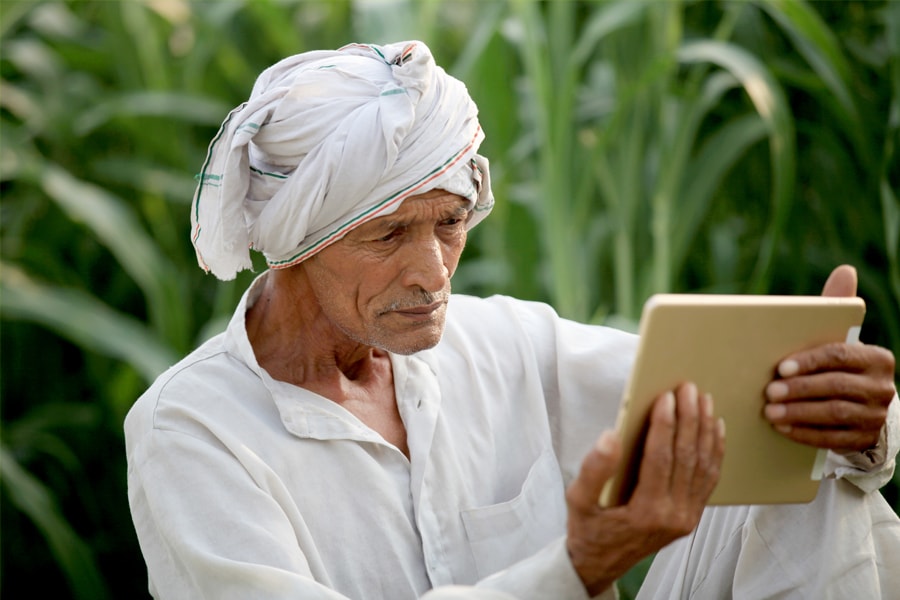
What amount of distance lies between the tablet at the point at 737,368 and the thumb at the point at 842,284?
6 cm

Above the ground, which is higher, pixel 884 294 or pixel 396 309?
pixel 396 309

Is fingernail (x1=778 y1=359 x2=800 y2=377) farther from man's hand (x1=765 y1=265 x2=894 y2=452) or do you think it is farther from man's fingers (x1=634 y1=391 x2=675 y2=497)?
man's fingers (x1=634 y1=391 x2=675 y2=497)

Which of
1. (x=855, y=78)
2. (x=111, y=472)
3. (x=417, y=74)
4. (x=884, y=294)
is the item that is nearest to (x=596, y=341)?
(x=417, y=74)

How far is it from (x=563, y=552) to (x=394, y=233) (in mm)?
423

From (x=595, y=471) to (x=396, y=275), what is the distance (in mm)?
399

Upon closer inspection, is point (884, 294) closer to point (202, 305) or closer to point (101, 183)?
point (202, 305)

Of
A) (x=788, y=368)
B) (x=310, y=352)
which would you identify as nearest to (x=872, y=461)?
(x=788, y=368)

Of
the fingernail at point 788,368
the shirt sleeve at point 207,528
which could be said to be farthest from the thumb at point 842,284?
the shirt sleeve at point 207,528

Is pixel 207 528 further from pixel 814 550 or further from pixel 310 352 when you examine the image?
pixel 814 550

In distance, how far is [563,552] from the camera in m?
1.20

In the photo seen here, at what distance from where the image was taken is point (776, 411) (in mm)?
1245

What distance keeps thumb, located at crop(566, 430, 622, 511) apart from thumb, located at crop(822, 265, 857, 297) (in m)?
0.35

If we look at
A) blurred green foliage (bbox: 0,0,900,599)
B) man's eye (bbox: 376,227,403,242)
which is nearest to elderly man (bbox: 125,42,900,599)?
man's eye (bbox: 376,227,403,242)

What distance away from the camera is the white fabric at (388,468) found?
1319 mm
